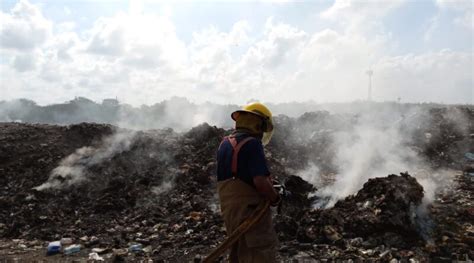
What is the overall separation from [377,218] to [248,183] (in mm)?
3571

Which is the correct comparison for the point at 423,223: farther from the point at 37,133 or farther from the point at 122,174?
the point at 37,133

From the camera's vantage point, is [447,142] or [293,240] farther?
[447,142]

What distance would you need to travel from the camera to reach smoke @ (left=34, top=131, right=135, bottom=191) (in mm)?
8258

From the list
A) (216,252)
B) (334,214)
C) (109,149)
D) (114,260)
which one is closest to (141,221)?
(114,260)

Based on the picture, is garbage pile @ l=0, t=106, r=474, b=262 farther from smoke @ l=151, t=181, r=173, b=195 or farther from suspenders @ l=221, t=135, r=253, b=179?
suspenders @ l=221, t=135, r=253, b=179

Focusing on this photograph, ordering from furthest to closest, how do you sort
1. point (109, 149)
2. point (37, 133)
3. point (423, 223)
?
point (37, 133)
point (109, 149)
point (423, 223)

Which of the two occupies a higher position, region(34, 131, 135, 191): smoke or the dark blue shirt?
the dark blue shirt

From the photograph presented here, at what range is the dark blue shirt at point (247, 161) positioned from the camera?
2.35 m

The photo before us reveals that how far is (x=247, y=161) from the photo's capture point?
2383 millimetres

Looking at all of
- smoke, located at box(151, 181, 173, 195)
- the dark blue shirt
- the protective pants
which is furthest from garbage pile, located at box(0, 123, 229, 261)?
the dark blue shirt

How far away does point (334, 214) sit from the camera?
546 cm

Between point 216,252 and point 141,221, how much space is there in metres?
4.87

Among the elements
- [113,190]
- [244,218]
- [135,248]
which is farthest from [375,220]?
[113,190]

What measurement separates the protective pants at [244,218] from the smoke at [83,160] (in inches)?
267
